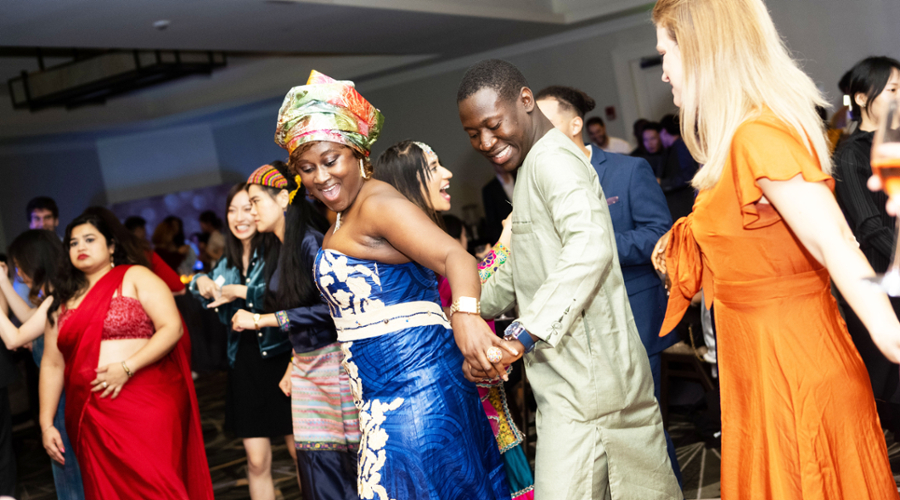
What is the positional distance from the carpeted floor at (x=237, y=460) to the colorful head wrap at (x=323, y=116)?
221 cm

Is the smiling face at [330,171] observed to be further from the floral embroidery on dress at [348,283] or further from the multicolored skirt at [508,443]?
the multicolored skirt at [508,443]

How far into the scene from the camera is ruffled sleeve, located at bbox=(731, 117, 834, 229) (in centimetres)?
128

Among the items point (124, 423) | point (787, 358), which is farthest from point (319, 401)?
point (787, 358)

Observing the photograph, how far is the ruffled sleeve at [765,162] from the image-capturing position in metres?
1.28

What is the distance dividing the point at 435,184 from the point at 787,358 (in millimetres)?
1487

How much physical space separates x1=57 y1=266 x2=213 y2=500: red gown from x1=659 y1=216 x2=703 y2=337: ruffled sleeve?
2.31 m

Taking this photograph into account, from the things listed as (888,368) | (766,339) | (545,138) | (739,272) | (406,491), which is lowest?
(888,368)

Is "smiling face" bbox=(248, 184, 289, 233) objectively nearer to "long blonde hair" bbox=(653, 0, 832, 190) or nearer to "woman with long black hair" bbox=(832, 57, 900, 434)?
"long blonde hair" bbox=(653, 0, 832, 190)

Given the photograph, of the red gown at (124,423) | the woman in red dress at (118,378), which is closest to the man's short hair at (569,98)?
the woman in red dress at (118,378)

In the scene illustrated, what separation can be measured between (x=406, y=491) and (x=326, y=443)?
122cm

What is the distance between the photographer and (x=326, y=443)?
297 cm

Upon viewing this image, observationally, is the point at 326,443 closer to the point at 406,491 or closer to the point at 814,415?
the point at 406,491

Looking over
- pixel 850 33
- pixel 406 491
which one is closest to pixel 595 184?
pixel 406 491

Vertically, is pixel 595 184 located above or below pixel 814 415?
above
